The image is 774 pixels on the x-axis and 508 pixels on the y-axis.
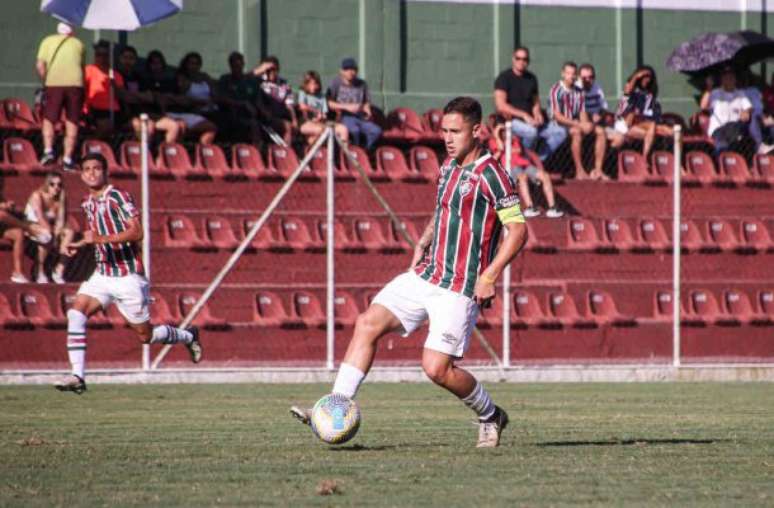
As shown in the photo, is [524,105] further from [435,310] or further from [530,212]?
[435,310]

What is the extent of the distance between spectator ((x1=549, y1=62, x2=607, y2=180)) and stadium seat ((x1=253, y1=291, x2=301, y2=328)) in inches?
202

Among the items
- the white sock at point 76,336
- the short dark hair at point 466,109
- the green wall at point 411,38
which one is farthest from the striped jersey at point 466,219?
the green wall at point 411,38

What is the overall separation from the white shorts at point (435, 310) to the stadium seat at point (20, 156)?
11.4 metres

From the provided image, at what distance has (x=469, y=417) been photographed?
12.4 m

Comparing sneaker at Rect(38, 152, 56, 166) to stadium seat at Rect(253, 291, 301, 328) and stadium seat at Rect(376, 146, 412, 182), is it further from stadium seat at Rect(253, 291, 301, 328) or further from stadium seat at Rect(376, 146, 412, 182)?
stadium seat at Rect(376, 146, 412, 182)

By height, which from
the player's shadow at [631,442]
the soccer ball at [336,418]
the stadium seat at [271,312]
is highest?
the soccer ball at [336,418]

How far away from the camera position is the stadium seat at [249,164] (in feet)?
67.5

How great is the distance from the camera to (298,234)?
20359mm

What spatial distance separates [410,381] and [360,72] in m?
8.15

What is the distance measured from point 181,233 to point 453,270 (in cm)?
1116

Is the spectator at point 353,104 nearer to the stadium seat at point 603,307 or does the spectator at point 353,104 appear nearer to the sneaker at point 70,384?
the stadium seat at point 603,307

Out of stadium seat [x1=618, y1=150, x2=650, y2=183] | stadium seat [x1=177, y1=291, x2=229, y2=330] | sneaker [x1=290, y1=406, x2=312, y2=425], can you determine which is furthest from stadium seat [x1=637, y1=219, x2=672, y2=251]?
sneaker [x1=290, y1=406, x2=312, y2=425]

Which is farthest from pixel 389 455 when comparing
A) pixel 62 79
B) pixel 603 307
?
pixel 62 79

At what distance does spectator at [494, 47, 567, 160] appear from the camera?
875 inches
